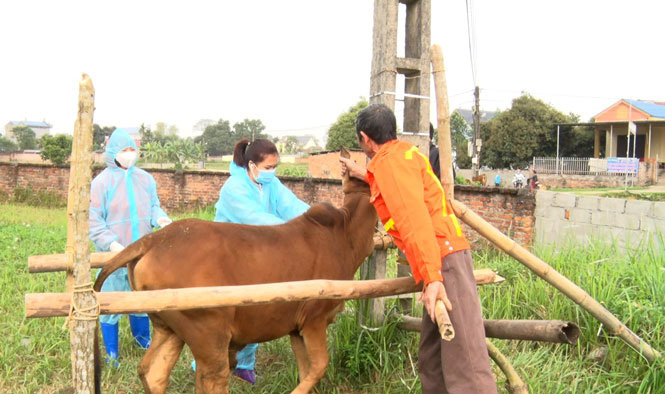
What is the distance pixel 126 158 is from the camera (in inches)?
178

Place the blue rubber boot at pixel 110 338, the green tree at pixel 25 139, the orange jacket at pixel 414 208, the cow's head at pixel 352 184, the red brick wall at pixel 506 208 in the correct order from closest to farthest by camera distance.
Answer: the orange jacket at pixel 414 208, the cow's head at pixel 352 184, the blue rubber boot at pixel 110 338, the red brick wall at pixel 506 208, the green tree at pixel 25 139

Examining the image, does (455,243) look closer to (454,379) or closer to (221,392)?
(454,379)

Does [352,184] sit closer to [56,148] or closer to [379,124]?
[379,124]

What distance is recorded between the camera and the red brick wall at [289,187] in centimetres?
845

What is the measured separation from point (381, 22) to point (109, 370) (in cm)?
345

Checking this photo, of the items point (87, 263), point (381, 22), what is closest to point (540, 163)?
point (381, 22)

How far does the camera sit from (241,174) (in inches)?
161

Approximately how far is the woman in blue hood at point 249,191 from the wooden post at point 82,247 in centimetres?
152

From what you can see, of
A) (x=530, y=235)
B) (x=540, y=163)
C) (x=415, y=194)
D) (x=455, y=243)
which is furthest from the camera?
(x=540, y=163)

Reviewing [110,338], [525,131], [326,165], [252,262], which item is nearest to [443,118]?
[252,262]

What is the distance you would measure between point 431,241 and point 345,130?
30921 mm

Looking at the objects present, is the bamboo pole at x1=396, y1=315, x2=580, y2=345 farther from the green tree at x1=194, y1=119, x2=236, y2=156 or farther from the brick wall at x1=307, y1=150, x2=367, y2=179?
the green tree at x1=194, y1=119, x2=236, y2=156

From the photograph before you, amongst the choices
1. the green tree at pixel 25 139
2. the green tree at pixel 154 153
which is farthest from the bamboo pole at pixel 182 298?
the green tree at pixel 25 139

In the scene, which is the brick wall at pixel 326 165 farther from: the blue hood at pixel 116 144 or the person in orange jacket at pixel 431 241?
the person in orange jacket at pixel 431 241
